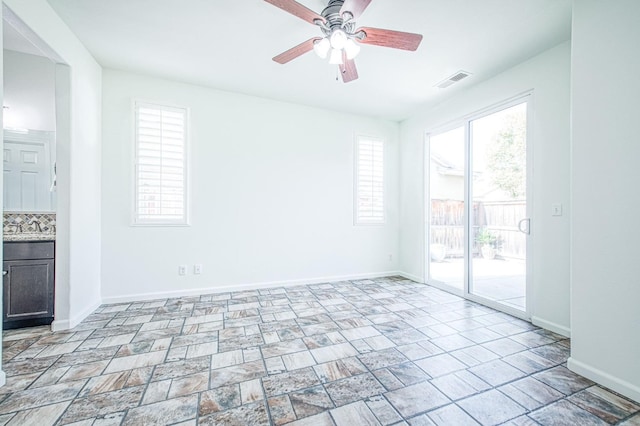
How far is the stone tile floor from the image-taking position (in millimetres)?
1597

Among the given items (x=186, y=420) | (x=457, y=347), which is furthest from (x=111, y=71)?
(x=457, y=347)

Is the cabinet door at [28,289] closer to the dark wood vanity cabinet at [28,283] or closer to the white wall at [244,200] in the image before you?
the dark wood vanity cabinet at [28,283]

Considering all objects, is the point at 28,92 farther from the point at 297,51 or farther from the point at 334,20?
the point at 334,20

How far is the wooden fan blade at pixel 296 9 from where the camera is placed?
1834mm

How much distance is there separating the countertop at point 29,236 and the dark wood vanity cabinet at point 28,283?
1.3 inches

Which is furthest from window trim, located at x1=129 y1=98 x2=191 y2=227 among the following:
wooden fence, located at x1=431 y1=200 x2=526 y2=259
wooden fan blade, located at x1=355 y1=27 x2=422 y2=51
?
wooden fence, located at x1=431 y1=200 x2=526 y2=259

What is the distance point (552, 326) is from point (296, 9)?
12.3 ft

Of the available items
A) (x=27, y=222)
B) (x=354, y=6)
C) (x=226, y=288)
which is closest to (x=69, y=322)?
(x=27, y=222)

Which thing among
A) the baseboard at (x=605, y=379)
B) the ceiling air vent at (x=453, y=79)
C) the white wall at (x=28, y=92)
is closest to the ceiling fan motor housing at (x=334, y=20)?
the ceiling air vent at (x=453, y=79)

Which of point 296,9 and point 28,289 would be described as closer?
point 296,9

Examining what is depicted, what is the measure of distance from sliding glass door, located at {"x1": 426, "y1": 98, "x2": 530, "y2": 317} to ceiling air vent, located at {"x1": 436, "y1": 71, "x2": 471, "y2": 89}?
0.58m

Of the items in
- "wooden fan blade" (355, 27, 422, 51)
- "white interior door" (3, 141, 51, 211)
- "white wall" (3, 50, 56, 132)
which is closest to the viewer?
"wooden fan blade" (355, 27, 422, 51)

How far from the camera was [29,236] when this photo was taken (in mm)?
2668

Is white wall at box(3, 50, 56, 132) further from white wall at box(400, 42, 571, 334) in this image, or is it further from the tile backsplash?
white wall at box(400, 42, 571, 334)
